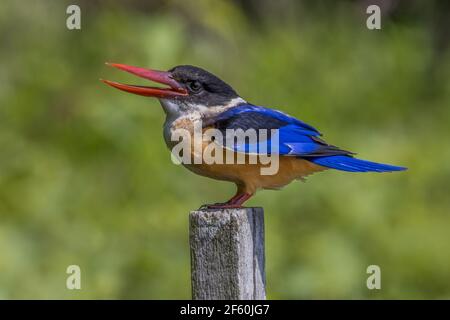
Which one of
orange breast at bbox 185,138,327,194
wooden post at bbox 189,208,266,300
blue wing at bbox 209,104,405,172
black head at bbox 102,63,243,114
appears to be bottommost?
wooden post at bbox 189,208,266,300

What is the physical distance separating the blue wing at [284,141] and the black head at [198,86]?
0.45 feet

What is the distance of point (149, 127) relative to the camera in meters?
5.83

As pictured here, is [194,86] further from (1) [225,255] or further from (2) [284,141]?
(1) [225,255]

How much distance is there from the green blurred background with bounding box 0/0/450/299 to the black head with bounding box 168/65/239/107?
1.36 m

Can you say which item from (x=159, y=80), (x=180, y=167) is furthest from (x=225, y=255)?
(x=180, y=167)

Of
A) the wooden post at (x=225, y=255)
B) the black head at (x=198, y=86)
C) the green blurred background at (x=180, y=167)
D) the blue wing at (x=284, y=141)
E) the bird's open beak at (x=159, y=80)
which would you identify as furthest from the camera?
the green blurred background at (x=180, y=167)

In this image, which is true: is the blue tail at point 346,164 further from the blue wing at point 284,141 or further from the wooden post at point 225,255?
the wooden post at point 225,255

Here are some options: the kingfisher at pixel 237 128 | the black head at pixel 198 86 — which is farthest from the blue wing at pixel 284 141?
the black head at pixel 198 86

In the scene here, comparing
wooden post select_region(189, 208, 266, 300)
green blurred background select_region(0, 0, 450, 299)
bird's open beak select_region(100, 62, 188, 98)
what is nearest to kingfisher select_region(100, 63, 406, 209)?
bird's open beak select_region(100, 62, 188, 98)

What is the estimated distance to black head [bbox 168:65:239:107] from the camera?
4.08 metres

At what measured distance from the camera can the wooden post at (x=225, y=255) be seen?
10.1 ft

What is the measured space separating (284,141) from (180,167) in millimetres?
2020

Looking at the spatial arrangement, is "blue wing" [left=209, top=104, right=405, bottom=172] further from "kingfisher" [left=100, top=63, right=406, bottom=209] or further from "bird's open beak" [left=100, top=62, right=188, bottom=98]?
"bird's open beak" [left=100, top=62, right=188, bottom=98]
